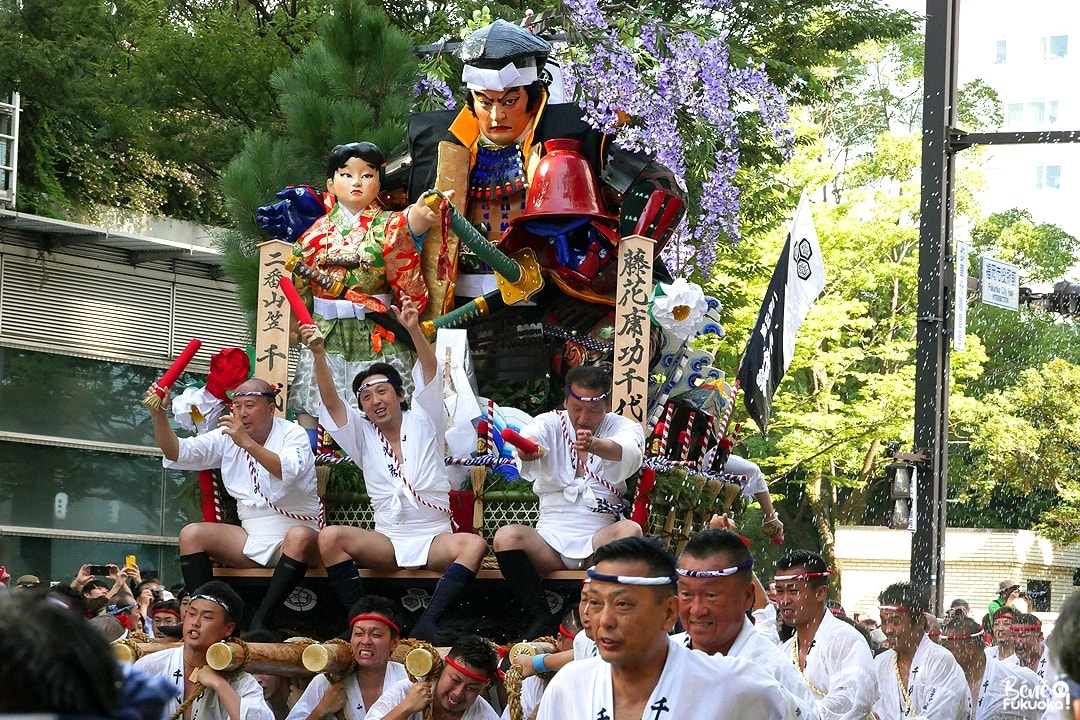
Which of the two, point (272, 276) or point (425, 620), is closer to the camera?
point (425, 620)

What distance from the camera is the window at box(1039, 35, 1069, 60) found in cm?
3831

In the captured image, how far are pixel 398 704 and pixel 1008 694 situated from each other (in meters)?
3.75

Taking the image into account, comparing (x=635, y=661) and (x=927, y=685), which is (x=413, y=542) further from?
(x=635, y=661)

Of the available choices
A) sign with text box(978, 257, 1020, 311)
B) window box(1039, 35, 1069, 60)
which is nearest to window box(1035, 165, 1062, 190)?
window box(1039, 35, 1069, 60)

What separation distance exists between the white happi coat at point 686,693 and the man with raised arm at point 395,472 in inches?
139

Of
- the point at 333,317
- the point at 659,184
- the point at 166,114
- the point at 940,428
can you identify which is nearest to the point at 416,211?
the point at 333,317

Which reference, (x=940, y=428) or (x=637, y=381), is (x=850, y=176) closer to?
(x=940, y=428)

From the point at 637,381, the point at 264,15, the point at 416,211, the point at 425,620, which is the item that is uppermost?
the point at 264,15

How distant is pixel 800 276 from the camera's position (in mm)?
9695

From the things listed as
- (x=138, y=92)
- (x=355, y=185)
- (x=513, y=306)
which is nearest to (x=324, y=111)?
(x=355, y=185)

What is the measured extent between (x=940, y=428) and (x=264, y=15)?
8.21m

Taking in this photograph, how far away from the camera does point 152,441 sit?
1689cm

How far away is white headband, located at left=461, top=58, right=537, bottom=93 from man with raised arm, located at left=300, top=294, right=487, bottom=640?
156cm

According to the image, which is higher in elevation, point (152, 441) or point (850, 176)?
point (850, 176)
